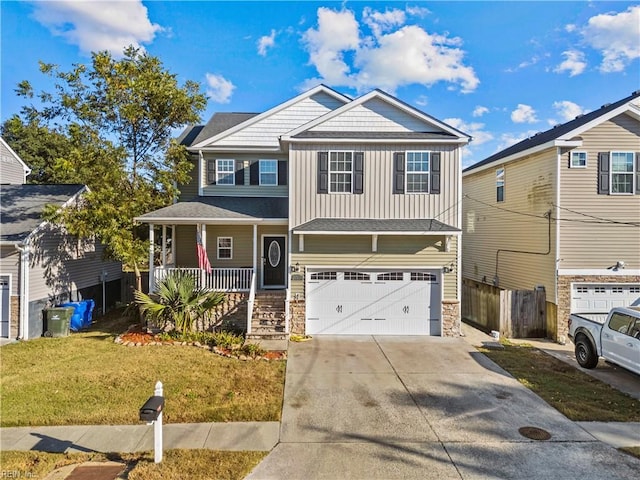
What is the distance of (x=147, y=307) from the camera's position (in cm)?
1102

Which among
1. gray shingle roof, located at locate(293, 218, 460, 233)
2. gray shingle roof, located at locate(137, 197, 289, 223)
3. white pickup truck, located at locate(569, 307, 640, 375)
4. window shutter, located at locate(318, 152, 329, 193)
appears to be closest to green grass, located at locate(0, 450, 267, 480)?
gray shingle roof, located at locate(293, 218, 460, 233)

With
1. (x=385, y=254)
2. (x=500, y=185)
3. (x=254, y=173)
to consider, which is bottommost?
(x=385, y=254)

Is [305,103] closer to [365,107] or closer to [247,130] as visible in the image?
[247,130]

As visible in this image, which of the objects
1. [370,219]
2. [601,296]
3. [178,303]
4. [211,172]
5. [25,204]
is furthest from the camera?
[211,172]

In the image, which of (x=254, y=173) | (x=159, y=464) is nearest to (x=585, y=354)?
(x=159, y=464)

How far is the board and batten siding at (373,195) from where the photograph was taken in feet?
40.2

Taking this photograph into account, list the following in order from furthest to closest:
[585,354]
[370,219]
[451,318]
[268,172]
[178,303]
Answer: [268,172] → [370,219] → [451,318] → [178,303] → [585,354]

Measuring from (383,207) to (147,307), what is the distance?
8.13 meters

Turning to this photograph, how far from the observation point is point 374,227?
463 inches

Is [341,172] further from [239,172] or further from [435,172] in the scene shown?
[239,172]

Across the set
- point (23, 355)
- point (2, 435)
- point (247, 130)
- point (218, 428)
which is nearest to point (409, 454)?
point (218, 428)

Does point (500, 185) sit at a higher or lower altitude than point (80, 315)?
higher

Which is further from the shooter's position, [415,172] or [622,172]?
[622,172]

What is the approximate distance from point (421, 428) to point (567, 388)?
13.5 ft
